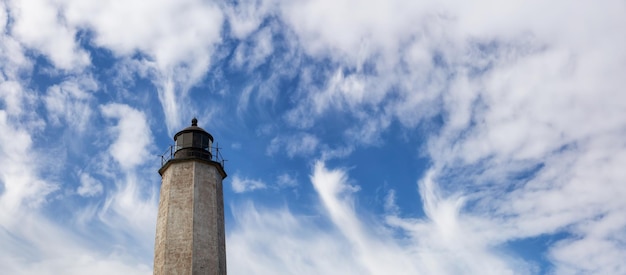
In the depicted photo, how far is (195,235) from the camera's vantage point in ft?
73.3

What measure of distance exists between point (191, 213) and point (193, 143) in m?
4.19

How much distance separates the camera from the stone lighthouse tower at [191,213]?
2191 centimetres

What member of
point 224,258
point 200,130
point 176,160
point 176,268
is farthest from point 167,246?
point 200,130

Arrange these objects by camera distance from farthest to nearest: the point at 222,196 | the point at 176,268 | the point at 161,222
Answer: the point at 222,196, the point at 161,222, the point at 176,268

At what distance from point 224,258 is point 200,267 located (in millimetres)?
1748

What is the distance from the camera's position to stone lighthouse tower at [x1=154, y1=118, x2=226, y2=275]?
21906 mm

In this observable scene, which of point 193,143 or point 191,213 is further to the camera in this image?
point 193,143

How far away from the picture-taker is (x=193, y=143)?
25.8 metres

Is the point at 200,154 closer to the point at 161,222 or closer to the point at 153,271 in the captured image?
the point at 161,222

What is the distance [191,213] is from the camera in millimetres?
22891

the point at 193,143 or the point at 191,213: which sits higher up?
the point at 193,143

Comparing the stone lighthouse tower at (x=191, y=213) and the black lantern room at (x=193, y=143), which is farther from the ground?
the black lantern room at (x=193, y=143)

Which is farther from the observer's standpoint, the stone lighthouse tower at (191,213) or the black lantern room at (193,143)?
the black lantern room at (193,143)

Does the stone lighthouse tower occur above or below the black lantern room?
below
